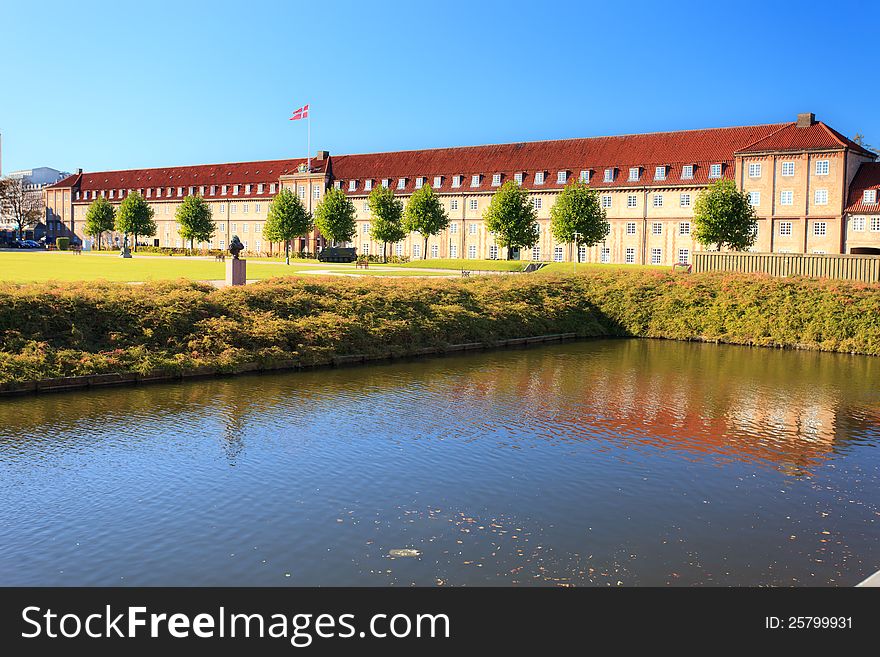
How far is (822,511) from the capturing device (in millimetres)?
13102

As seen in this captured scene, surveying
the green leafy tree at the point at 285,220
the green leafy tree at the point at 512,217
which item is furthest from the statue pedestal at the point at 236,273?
the green leafy tree at the point at 285,220

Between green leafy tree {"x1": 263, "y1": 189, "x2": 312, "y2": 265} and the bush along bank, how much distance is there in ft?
169

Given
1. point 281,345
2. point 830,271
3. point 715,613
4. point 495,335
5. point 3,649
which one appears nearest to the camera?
point 3,649

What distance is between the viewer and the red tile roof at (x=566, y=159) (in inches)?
2992

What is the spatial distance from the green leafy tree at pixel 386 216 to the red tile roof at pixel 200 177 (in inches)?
727

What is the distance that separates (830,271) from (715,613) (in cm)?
3558

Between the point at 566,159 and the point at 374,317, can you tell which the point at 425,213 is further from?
the point at 374,317

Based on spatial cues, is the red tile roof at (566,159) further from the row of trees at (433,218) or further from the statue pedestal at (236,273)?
the statue pedestal at (236,273)

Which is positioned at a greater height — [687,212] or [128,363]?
[687,212]

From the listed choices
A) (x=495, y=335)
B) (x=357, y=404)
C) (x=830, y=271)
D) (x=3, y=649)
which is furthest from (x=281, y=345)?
(x=830, y=271)

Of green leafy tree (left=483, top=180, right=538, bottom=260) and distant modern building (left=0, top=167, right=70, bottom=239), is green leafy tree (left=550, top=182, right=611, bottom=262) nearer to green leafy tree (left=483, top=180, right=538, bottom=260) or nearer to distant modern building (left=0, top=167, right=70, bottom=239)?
green leafy tree (left=483, top=180, right=538, bottom=260)

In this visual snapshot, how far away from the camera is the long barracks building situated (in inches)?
2662

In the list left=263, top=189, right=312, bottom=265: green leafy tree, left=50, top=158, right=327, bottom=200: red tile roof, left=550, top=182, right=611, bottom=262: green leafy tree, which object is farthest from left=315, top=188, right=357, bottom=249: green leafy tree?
left=550, top=182, right=611, bottom=262: green leafy tree

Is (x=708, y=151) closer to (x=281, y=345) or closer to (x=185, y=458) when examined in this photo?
(x=281, y=345)
